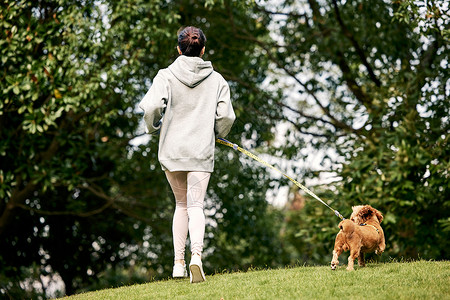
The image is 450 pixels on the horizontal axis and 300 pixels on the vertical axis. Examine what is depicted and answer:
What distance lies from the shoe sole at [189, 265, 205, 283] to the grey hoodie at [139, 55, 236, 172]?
2.83 feet

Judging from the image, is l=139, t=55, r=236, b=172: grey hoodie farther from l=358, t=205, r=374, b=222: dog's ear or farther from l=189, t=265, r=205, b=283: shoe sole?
l=358, t=205, r=374, b=222: dog's ear

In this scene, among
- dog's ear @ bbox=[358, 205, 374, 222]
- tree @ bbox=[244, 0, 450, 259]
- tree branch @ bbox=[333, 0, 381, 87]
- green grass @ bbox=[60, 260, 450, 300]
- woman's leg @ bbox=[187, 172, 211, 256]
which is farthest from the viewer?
tree branch @ bbox=[333, 0, 381, 87]

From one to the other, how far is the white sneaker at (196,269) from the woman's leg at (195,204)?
0.14 meters

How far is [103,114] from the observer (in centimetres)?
982

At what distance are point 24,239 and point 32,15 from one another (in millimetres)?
6253

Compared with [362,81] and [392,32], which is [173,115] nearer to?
[392,32]

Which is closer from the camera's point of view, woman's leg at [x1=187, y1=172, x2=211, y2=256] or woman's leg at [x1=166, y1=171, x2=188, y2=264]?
woman's leg at [x1=187, y1=172, x2=211, y2=256]

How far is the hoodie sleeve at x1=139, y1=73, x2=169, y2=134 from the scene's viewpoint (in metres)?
5.02

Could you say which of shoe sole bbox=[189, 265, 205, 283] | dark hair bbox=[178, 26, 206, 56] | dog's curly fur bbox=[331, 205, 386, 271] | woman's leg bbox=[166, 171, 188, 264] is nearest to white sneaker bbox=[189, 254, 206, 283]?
shoe sole bbox=[189, 265, 205, 283]

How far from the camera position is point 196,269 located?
5.06m

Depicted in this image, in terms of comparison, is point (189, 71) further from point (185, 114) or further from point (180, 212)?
point (180, 212)

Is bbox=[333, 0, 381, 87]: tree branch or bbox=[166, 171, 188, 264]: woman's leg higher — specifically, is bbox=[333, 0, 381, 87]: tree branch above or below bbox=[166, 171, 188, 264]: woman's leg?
above

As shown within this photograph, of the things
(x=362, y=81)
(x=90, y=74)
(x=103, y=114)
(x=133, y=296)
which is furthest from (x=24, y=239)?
(x=133, y=296)

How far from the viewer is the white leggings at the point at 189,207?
5.16 m
